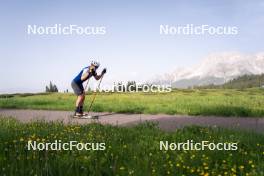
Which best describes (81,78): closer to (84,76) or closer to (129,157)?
(84,76)

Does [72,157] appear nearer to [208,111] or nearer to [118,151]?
[118,151]

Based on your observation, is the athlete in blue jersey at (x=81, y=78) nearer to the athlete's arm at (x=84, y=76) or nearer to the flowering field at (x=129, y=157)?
the athlete's arm at (x=84, y=76)

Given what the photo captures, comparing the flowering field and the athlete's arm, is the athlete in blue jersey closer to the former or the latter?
the athlete's arm

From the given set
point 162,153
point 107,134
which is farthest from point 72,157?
point 107,134

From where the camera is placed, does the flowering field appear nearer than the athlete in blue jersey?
Yes

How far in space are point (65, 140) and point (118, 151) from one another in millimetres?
1616

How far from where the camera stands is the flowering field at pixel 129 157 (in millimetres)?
6746

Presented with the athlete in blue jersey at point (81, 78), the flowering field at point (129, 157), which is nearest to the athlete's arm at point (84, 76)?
the athlete in blue jersey at point (81, 78)

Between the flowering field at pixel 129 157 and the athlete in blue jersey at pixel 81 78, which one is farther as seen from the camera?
the athlete in blue jersey at pixel 81 78

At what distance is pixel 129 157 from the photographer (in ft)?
25.0

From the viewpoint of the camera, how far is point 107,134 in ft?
33.6

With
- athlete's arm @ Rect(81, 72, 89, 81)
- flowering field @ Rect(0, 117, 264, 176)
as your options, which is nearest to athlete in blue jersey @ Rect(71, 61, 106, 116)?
athlete's arm @ Rect(81, 72, 89, 81)

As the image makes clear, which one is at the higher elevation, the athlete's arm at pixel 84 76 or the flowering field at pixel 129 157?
the athlete's arm at pixel 84 76

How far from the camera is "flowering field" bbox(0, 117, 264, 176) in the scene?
6.75 meters
